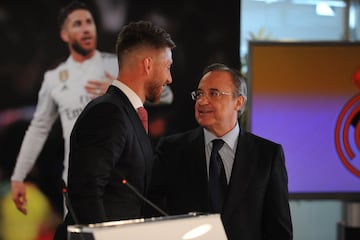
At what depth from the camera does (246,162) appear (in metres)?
3.04

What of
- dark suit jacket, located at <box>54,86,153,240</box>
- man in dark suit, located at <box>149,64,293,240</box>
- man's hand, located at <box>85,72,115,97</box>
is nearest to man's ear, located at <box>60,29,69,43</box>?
man's hand, located at <box>85,72,115,97</box>

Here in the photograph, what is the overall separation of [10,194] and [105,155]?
88.6 inches

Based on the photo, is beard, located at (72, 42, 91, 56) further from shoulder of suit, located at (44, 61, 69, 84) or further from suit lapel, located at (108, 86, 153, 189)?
suit lapel, located at (108, 86, 153, 189)

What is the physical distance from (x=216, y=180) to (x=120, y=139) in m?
0.69

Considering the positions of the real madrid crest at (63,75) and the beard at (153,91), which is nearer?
the beard at (153,91)

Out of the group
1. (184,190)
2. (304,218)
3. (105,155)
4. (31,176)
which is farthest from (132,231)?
(304,218)

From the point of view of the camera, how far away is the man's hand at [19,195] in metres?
4.51

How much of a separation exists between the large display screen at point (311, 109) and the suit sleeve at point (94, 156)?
2357 millimetres

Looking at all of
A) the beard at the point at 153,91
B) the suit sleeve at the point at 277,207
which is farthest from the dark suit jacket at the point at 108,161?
the suit sleeve at the point at 277,207

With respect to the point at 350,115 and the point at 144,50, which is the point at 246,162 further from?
the point at 350,115

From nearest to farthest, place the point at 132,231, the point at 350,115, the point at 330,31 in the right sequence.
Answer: the point at 132,231
the point at 350,115
the point at 330,31

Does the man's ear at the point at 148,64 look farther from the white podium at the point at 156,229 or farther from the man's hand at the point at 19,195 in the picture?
the man's hand at the point at 19,195

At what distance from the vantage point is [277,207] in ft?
9.74

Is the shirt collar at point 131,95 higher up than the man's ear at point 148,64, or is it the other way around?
the man's ear at point 148,64
